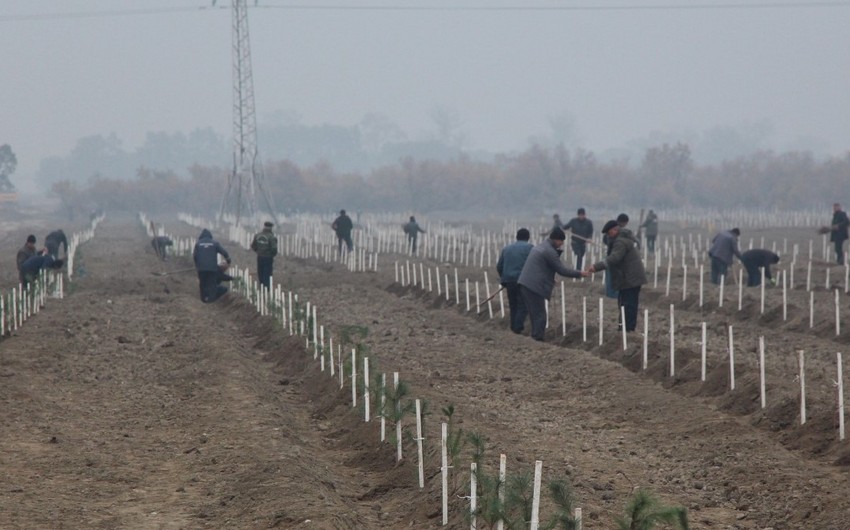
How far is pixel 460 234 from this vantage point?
A: 6078cm

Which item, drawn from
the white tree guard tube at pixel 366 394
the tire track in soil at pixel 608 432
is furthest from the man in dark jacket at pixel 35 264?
the white tree guard tube at pixel 366 394

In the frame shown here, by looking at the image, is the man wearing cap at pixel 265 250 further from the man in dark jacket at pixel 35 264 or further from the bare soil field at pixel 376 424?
the man in dark jacket at pixel 35 264

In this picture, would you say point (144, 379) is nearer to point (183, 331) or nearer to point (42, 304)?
point (183, 331)

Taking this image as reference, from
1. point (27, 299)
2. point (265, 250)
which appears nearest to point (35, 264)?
point (27, 299)

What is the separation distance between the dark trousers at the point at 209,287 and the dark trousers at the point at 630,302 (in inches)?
405

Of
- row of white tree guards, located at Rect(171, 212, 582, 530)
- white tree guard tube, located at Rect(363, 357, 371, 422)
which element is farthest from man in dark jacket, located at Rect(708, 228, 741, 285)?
white tree guard tube, located at Rect(363, 357, 371, 422)

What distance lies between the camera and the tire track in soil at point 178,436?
8.67m

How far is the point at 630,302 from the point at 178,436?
7.29m

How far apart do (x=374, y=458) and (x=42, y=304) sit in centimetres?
1487

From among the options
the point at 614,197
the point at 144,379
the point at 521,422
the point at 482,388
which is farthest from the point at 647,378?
the point at 614,197

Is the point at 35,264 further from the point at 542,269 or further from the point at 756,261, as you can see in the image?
the point at 756,261

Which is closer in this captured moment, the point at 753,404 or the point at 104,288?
the point at 753,404

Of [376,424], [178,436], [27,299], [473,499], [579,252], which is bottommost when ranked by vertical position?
[178,436]

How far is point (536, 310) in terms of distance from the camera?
57.5 ft
